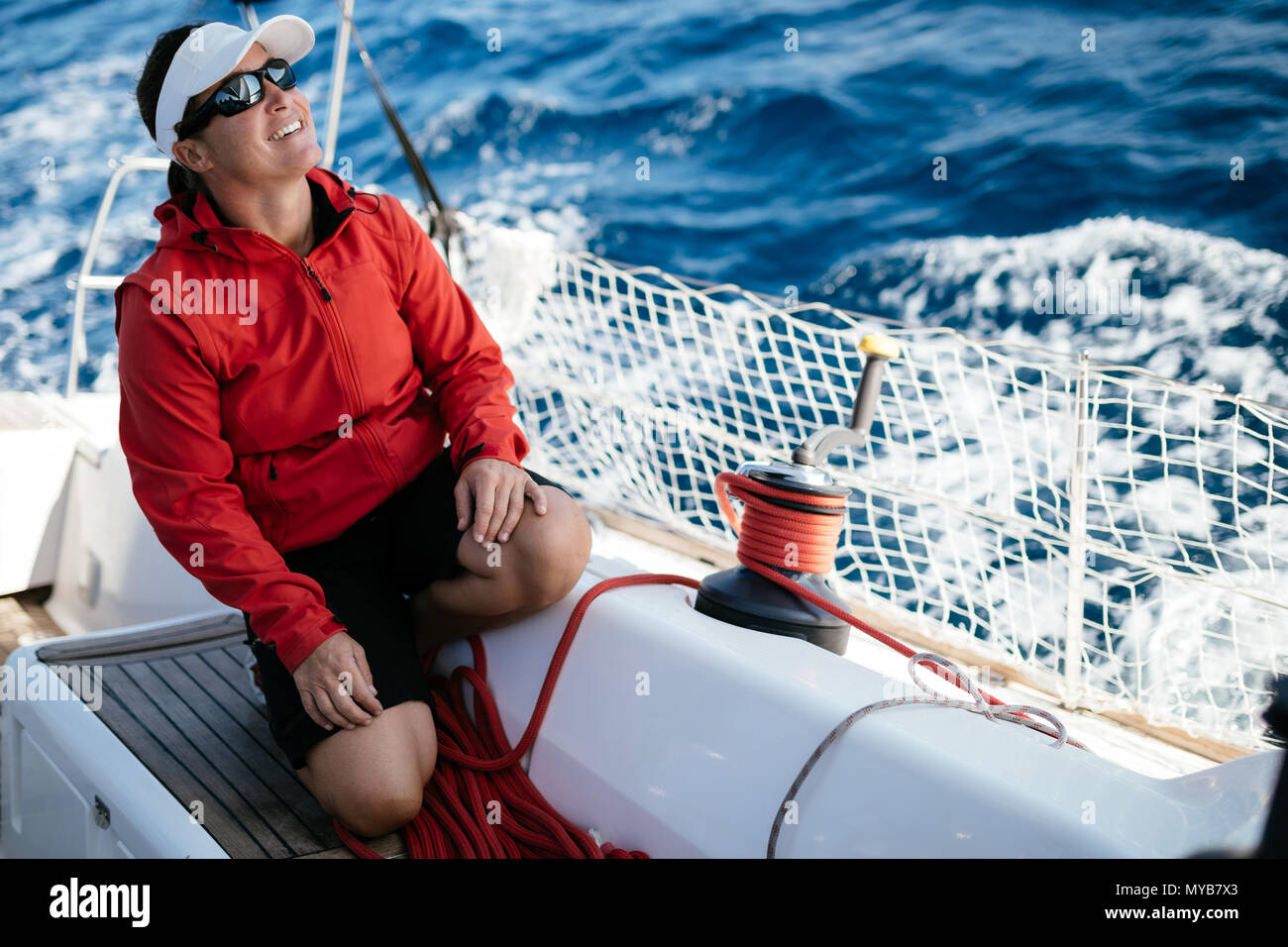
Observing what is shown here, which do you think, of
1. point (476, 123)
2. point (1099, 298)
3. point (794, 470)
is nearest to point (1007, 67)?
point (1099, 298)

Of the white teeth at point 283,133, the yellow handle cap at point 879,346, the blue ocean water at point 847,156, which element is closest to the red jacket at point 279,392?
the white teeth at point 283,133

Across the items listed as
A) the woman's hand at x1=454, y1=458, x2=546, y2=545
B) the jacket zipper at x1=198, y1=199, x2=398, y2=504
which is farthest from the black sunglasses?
the woman's hand at x1=454, y1=458, x2=546, y2=545

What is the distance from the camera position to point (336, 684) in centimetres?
130

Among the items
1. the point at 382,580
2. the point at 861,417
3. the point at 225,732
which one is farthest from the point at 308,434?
the point at 861,417

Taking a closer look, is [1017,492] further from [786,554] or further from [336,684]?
[336,684]

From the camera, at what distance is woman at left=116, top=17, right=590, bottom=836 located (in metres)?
1.31

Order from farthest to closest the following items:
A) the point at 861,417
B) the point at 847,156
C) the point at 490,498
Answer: the point at 847,156
the point at 861,417
the point at 490,498

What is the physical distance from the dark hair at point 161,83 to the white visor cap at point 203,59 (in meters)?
0.01

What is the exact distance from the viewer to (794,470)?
1449mm

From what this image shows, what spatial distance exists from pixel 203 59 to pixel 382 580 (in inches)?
27.3

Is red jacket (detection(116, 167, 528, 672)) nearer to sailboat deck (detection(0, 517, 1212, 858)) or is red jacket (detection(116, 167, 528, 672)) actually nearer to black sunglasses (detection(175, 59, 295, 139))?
black sunglasses (detection(175, 59, 295, 139))
